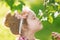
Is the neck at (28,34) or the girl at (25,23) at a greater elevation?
the girl at (25,23)

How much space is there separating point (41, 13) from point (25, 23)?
0.12 meters

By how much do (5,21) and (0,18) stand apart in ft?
0.11

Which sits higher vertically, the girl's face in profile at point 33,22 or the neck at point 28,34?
the girl's face in profile at point 33,22

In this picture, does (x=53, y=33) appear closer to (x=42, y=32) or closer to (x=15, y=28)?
(x=42, y=32)

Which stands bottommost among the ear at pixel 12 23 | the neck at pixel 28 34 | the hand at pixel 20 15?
the neck at pixel 28 34

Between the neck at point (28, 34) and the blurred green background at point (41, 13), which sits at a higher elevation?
the blurred green background at point (41, 13)

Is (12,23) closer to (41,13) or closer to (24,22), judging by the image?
(24,22)

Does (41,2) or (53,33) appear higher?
(41,2)

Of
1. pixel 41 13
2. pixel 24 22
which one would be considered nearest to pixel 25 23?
pixel 24 22

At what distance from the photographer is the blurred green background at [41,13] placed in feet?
3.18

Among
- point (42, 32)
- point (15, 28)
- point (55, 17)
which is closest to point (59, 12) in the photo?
point (55, 17)

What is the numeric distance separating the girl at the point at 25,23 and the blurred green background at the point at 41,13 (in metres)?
0.03

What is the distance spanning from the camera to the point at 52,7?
0.99 metres

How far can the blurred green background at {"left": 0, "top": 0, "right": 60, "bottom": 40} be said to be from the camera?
968 mm
